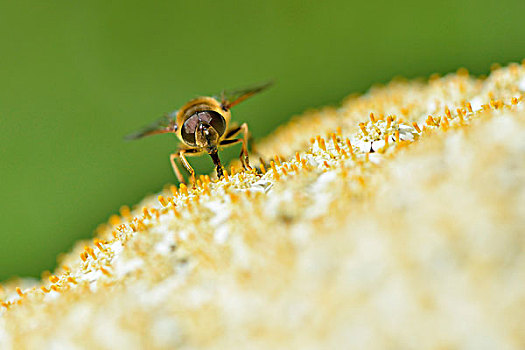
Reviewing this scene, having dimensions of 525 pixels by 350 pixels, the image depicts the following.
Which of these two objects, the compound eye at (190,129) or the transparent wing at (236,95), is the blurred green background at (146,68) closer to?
the transparent wing at (236,95)

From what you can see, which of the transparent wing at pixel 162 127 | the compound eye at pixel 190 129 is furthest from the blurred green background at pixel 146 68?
the compound eye at pixel 190 129

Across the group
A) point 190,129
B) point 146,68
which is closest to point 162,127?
point 190,129

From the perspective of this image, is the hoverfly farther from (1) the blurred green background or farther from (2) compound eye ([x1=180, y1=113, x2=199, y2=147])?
(1) the blurred green background

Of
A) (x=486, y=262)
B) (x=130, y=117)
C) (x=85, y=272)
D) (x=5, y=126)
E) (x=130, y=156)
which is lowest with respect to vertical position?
(x=486, y=262)

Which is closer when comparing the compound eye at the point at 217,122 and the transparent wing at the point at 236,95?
the compound eye at the point at 217,122

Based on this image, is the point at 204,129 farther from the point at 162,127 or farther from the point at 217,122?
the point at 162,127

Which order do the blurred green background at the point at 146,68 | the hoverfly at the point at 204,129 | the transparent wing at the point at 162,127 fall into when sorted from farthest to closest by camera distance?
the blurred green background at the point at 146,68
the transparent wing at the point at 162,127
the hoverfly at the point at 204,129

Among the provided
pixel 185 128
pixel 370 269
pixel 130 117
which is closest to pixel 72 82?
pixel 130 117

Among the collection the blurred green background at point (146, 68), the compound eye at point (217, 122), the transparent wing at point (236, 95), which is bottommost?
the compound eye at point (217, 122)

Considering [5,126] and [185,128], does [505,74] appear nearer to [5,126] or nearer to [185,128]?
[185,128]
